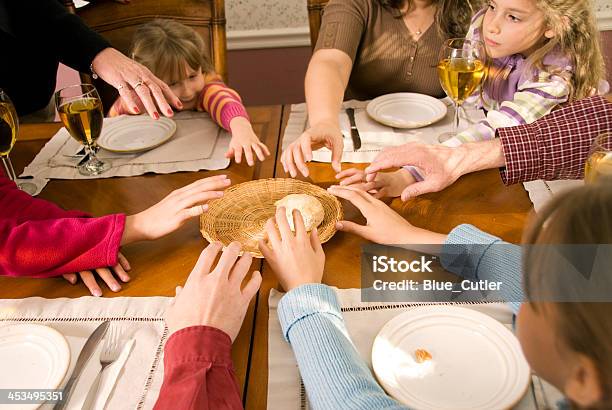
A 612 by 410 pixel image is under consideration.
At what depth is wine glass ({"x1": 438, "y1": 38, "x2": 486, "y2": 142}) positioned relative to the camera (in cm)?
119

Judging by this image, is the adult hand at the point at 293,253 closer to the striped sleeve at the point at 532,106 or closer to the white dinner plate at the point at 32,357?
the white dinner plate at the point at 32,357

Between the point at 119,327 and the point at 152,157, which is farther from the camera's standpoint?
the point at 152,157

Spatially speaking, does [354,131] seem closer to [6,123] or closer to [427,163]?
[427,163]

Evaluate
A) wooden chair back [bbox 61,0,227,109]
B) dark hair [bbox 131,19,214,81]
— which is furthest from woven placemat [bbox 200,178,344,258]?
wooden chair back [bbox 61,0,227,109]

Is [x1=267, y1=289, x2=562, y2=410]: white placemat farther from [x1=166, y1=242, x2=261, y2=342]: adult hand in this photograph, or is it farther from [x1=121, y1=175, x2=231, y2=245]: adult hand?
[x1=121, y1=175, x2=231, y2=245]: adult hand

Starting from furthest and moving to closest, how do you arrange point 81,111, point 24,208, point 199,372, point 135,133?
point 135,133 → point 81,111 → point 24,208 → point 199,372

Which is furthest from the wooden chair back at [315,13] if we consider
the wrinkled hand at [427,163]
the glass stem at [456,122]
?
the wrinkled hand at [427,163]

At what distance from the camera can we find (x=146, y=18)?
1779 millimetres

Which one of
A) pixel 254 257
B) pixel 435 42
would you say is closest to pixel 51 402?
pixel 254 257

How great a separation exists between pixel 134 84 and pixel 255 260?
0.64 m

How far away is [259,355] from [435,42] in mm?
1222

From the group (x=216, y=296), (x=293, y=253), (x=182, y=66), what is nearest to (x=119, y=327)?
(x=216, y=296)

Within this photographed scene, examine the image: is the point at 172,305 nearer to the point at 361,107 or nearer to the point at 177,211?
the point at 177,211

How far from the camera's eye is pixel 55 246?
2.98ft
